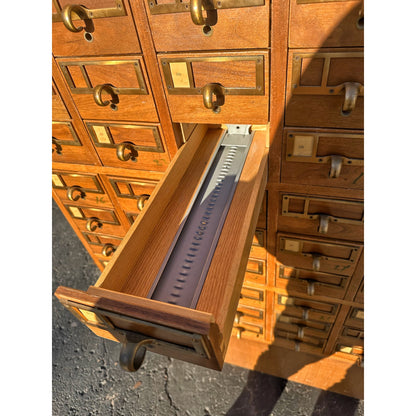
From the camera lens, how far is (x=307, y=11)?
2.47 ft

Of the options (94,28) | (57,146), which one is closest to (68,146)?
(57,146)

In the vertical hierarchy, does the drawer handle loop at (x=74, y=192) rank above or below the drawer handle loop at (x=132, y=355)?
below

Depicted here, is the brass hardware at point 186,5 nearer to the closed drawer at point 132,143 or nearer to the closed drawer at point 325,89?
the closed drawer at point 325,89

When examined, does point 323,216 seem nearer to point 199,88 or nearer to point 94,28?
point 199,88

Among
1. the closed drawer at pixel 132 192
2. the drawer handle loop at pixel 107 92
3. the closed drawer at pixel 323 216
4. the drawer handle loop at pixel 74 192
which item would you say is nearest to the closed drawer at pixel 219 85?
the drawer handle loop at pixel 107 92

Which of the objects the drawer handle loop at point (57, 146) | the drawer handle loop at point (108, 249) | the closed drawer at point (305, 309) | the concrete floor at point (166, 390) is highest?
the drawer handle loop at point (57, 146)

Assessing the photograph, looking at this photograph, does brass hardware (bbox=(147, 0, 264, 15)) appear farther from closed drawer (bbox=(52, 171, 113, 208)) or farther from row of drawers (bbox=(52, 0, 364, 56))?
closed drawer (bbox=(52, 171, 113, 208))

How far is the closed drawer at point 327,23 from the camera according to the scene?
0.73m

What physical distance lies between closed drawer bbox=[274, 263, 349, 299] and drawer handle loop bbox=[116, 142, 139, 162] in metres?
0.90

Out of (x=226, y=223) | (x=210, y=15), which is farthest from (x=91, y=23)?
(x=226, y=223)

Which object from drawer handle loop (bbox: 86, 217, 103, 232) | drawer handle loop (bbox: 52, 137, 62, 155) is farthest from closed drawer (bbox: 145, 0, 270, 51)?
drawer handle loop (bbox: 86, 217, 103, 232)

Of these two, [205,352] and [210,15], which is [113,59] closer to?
[210,15]

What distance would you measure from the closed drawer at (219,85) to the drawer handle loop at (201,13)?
0.32 feet

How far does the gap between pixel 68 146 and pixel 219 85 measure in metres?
0.87
